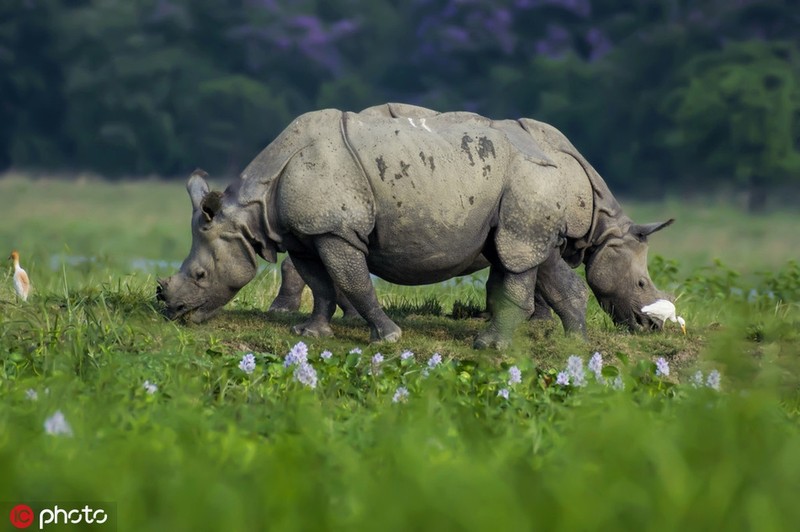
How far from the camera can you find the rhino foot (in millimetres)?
7930

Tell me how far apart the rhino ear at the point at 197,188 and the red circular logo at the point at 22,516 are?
15.1 feet

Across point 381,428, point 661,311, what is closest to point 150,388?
point 381,428

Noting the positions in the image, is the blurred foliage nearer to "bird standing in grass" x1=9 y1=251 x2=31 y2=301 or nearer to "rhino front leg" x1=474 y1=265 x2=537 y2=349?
"rhino front leg" x1=474 y1=265 x2=537 y2=349

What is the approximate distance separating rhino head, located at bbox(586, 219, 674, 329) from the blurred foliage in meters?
13.3

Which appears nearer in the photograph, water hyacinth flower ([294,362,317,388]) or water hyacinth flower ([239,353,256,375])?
water hyacinth flower ([294,362,317,388])

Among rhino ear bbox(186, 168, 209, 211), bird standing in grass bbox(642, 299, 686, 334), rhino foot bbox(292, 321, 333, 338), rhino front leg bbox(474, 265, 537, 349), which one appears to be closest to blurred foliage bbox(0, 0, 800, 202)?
bird standing in grass bbox(642, 299, 686, 334)

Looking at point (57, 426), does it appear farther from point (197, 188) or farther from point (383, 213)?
point (197, 188)

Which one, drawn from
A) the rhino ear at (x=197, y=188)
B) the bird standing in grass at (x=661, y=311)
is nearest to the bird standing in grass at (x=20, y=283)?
the rhino ear at (x=197, y=188)

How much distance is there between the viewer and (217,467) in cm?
380

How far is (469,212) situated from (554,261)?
0.77 m

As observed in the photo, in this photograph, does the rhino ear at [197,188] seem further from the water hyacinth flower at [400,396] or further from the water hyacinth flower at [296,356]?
the water hyacinth flower at [400,396]

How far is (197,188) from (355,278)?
1122 mm

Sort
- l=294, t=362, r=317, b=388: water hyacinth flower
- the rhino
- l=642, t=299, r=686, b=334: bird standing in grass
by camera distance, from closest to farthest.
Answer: l=294, t=362, r=317, b=388: water hyacinth flower
the rhino
l=642, t=299, r=686, b=334: bird standing in grass

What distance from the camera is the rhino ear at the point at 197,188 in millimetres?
8039
